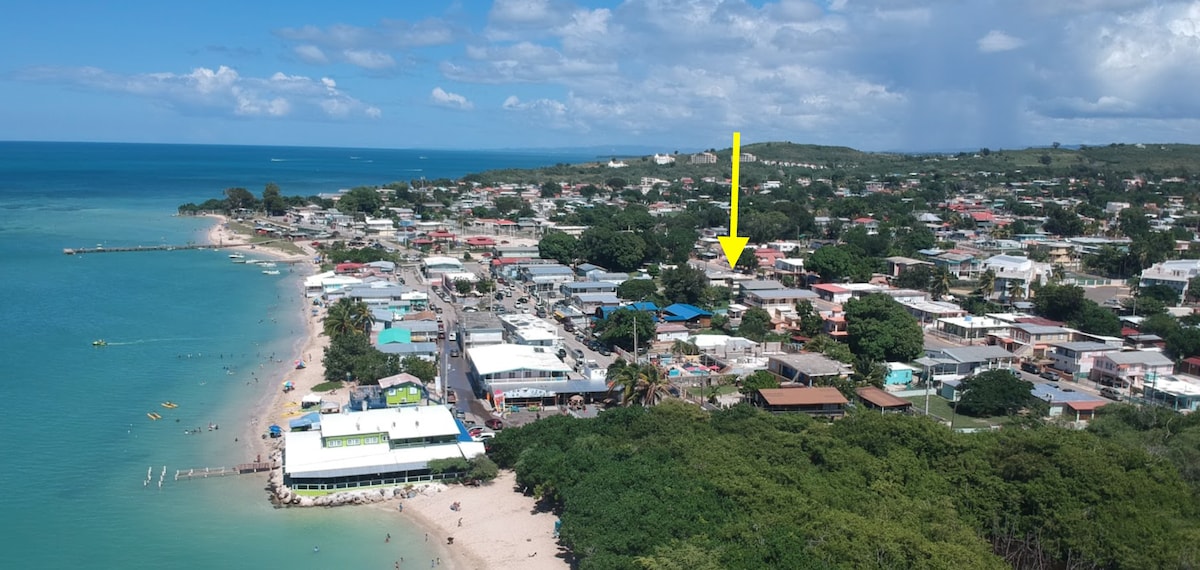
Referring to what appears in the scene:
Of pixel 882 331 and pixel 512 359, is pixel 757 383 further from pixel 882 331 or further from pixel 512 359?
pixel 512 359

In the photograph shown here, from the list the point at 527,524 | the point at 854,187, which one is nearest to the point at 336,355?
the point at 527,524

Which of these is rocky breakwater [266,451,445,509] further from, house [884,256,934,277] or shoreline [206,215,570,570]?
house [884,256,934,277]

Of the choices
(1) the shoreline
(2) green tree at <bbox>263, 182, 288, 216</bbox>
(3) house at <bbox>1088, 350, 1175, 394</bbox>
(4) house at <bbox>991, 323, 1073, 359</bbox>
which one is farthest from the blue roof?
(2) green tree at <bbox>263, 182, 288, 216</bbox>

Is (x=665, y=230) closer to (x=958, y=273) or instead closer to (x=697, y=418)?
(x=958, y=273)

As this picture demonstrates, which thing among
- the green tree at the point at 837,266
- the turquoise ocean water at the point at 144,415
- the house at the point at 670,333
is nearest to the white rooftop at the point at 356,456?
the turquoise ocean water at the point at 144,415

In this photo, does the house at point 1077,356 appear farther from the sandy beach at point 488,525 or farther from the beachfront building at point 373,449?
the beachfront building at point 373,449

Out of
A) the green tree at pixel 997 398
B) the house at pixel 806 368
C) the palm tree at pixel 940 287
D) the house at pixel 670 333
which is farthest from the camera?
the palm tree at pixel 940 287

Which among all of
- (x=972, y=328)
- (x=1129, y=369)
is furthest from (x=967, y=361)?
(x=972, y=328)
